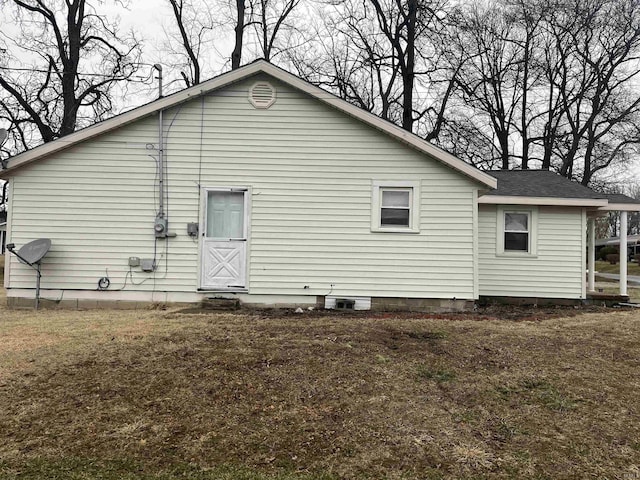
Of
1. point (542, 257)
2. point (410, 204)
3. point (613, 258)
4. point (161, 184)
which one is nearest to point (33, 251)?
point (161, 184)

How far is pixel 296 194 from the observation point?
8.97 m

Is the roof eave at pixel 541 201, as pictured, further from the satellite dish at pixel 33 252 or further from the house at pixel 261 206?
the satellite dish at pixel 33 252

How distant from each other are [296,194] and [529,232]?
5616mm

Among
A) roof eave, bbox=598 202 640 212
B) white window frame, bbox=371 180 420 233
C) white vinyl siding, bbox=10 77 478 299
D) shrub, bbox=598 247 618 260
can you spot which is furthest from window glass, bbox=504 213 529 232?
shrub, bbox=598 247 618 260

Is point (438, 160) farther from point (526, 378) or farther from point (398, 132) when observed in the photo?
point (526, 378)

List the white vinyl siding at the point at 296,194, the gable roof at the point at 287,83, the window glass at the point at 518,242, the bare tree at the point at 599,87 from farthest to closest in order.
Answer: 1. the bare tree at the point at 599,87
2. the window glass at the point at 518,242
3. the white vinyl siding at the point at 296,194
4. the gable roof at the point at 287,83

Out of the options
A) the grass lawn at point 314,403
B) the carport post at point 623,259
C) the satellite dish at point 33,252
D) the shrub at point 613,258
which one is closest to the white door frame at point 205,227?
the grass lawn at point 314,403

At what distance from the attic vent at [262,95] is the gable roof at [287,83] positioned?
242 millimetres

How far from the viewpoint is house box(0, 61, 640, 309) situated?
8766 millimetres

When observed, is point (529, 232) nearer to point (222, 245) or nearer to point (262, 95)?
point (262, 95)

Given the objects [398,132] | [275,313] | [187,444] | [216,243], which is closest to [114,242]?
[216,243]

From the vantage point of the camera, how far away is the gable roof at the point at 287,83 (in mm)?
8617

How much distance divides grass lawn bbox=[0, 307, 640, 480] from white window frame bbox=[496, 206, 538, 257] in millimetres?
3860

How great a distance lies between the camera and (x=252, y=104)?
29.5ft
